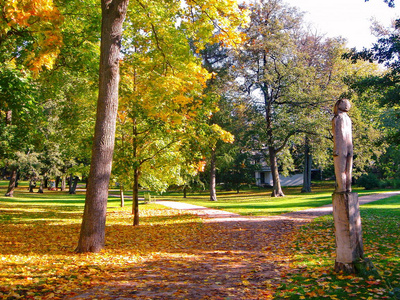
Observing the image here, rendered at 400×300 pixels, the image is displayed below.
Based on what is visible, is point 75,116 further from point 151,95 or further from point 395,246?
point 395,246

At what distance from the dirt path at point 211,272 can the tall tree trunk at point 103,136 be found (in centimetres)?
158

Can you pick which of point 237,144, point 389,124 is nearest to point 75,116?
point 237,144

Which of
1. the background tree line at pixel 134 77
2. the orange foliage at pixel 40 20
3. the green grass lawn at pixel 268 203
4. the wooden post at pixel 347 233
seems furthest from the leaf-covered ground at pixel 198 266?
the green grass lawn at pixel 268 203

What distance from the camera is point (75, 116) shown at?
17.8m

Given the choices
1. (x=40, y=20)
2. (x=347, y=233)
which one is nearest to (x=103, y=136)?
(x=40, y=20)

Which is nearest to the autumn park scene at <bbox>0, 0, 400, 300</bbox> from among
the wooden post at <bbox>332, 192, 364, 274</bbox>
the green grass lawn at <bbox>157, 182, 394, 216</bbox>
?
the wooden post at <bbox>332, 192, 364, 274</bbox>

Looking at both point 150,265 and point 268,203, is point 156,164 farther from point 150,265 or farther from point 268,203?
point 268,203

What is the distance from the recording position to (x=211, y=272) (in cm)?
603

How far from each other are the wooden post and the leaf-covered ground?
0.26 meters

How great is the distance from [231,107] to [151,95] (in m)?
19.5

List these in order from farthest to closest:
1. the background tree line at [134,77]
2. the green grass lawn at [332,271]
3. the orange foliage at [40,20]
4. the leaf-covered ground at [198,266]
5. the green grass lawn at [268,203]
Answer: the green grass lawn at [268,203]
the background tree line at [134,77]
the orange foliage at [40,20]
the leaf-covered ground at [198,266]
the green grass lawn at [332,271]

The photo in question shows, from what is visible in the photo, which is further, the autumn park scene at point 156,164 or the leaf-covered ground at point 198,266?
the autumn park scene at point 156,164

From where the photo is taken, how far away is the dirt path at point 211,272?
15.7ft

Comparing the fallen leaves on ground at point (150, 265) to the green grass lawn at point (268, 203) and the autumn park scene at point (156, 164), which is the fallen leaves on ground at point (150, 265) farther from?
the green grass lawn at point (268, 203)
